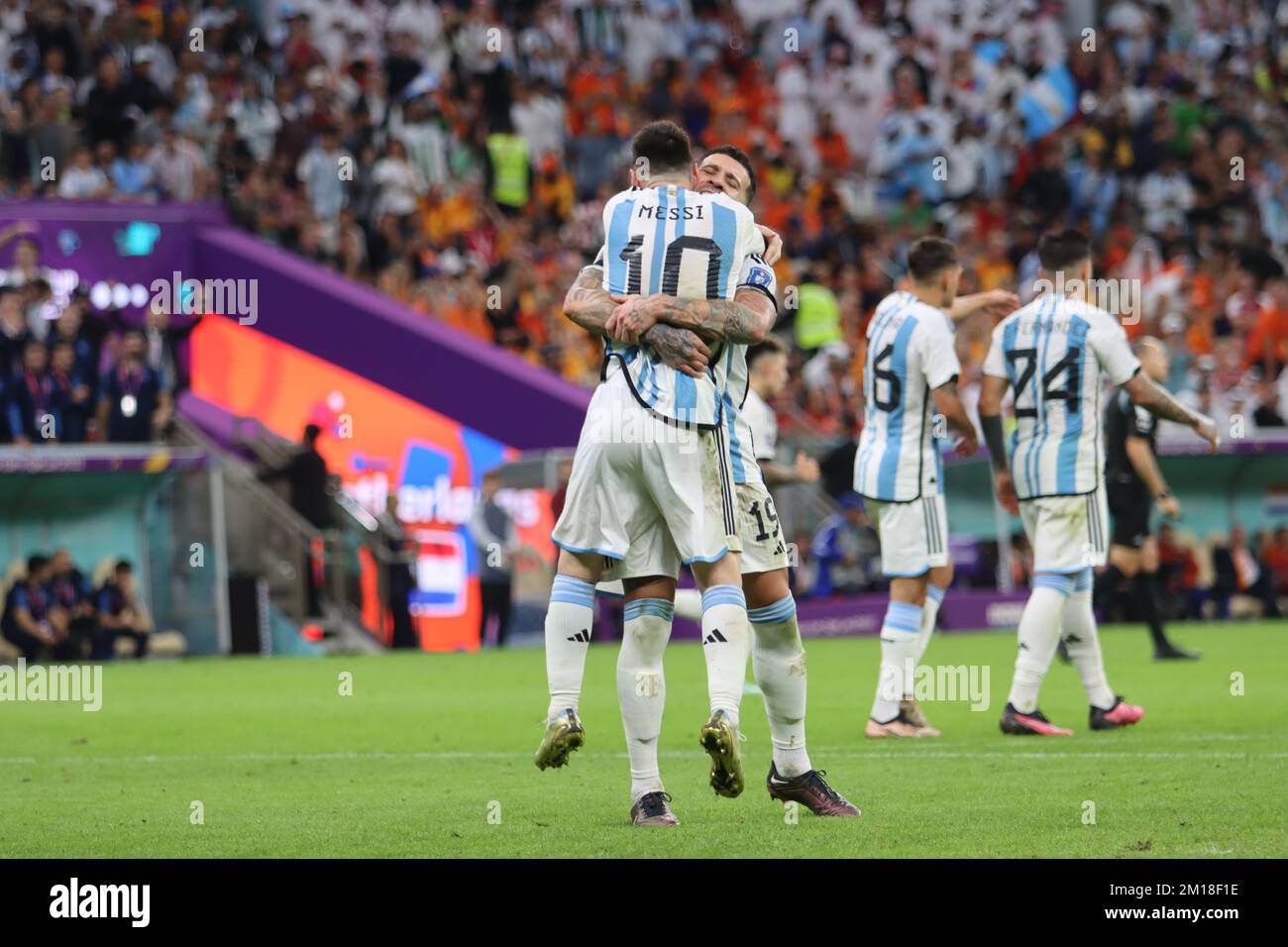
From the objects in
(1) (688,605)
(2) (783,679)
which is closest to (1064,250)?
(1) (688,605)

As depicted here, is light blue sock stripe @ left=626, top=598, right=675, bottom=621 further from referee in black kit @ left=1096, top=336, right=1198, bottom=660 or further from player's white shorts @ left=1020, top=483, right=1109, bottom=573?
referee in black kit @ left=1096, top=336, right=1198, bottom=660

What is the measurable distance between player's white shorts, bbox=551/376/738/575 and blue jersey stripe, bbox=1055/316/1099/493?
165 inches

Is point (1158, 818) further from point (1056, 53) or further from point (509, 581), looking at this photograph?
point (1056, 53)

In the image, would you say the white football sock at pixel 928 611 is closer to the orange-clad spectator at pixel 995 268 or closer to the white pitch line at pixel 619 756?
the white pitch line at pixel 619 756

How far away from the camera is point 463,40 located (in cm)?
2722

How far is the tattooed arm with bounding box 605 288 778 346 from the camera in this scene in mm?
7336

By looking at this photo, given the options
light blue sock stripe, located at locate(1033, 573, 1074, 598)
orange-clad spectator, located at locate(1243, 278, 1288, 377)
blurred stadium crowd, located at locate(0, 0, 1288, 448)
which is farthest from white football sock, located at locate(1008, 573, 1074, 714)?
orange-clad spectator, located at locate(1243, 278, 1288, 377)

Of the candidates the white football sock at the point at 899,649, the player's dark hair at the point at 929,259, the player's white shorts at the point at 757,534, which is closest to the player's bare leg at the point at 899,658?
the white football sock at the point at 899,649

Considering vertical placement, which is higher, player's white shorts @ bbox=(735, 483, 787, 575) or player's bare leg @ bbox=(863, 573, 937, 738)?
player's white shorts @ bbox=(735, 483, 787, 575)

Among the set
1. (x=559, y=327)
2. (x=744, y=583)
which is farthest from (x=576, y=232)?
(x=744, y=583)

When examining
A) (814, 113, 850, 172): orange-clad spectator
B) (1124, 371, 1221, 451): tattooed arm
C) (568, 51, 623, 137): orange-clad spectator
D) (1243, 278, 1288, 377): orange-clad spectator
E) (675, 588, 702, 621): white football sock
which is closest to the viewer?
(1124, 371, 1221, 451): tattooed arm

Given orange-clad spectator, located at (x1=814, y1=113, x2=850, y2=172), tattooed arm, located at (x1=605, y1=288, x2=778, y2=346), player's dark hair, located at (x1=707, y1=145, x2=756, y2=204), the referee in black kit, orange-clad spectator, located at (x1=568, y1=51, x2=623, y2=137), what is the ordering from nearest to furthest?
1. tattooed arm, located at (x1=605, y1=288, x2=778, y2=346)
2. player's dark hair, located at (x1=707, y1=145, x2=756, y2=204)
3. the referee in black kit
4. orange-clad spectator, located at (x1=568, y1=51, x2=623, y2=137)
5. orange-clad spectator, located at (x1=814, y1=113, x2=850, y2=172)
